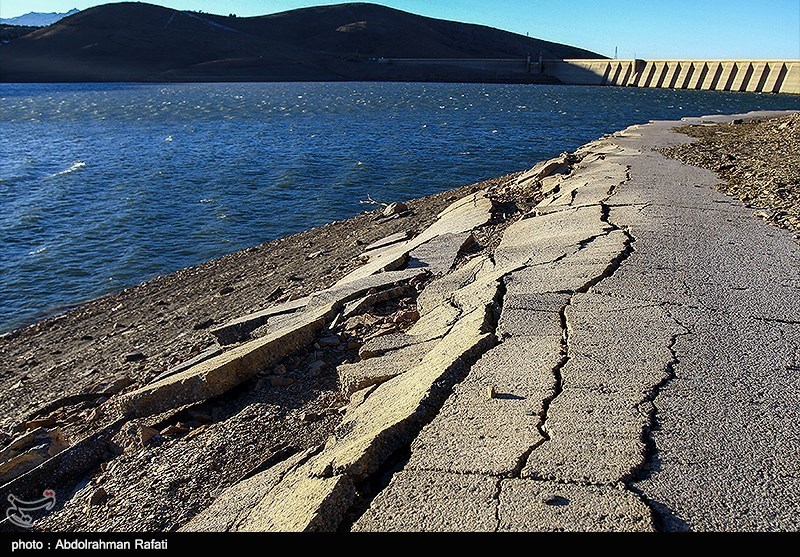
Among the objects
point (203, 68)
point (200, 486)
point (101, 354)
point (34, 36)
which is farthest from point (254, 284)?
point (34, 36)

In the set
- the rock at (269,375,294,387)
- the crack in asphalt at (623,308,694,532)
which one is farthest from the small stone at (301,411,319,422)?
the crack in asphalt at (623,308,694,532)

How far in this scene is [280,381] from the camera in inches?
170

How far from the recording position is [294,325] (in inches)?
204

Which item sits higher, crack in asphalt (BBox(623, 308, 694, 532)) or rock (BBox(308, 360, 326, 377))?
crack in asphalt (BBox(623, 308, 694, 532))

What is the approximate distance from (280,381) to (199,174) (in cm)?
1790

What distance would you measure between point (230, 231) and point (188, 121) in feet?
86.9

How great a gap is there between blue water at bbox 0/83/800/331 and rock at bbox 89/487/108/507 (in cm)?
726

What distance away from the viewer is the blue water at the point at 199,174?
12414 mm

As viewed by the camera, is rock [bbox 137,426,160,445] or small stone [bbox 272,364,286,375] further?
small stone [bbox 272,364,286,375]

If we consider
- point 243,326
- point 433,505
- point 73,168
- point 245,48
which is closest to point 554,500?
point 433,505

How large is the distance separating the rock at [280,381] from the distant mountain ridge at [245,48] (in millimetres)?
91749

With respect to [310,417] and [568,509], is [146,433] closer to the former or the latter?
[310,417]

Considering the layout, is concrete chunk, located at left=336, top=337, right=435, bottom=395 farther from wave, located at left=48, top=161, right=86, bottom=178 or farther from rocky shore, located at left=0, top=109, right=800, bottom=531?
wave, located at left=48, top=161, right=86, bottom=178

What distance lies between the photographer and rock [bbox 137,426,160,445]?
13.2ft
